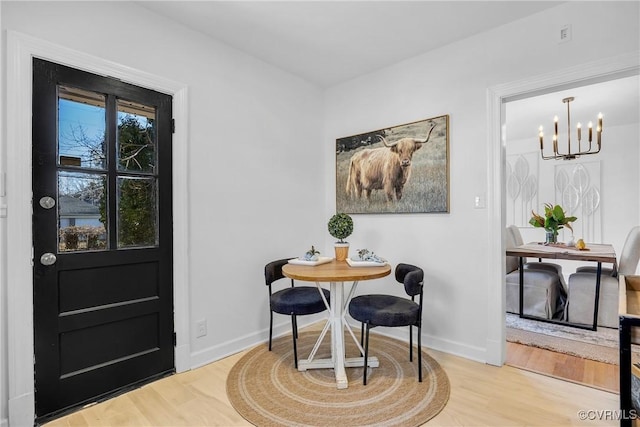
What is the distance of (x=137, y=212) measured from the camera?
7.31 ft

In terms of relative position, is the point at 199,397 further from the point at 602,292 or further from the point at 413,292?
the point at 602,292

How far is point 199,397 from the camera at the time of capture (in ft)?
6.80

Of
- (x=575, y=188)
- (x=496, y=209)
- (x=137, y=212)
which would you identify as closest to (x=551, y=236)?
(x=575, y=188)

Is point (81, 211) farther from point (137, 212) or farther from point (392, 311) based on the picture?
point (392, 311)

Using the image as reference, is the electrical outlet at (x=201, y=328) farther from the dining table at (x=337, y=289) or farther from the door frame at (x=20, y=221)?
the door frame at (x=20, y=221)

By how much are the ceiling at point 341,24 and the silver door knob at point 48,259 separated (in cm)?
173

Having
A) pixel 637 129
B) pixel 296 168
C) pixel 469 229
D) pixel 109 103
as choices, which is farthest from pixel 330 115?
pixel 637 129

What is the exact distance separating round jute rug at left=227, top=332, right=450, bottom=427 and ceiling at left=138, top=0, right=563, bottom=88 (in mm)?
2587

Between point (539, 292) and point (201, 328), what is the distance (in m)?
3.51

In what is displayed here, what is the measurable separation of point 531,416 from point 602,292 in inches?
89.0

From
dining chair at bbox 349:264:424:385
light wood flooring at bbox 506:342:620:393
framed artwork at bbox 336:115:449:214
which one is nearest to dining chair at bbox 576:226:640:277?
light wood flooring at bbox 506:342:620:393

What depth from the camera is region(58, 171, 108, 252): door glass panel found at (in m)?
1.92

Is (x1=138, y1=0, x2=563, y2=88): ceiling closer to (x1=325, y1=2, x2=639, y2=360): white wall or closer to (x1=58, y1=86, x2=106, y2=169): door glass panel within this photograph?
(x1=325, y1=2, x2=639, y2=360): white wall

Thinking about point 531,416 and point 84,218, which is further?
point 84,218
